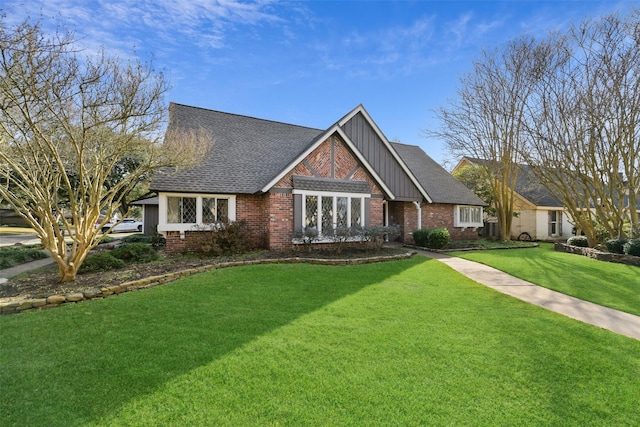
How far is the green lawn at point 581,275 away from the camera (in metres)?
6.74

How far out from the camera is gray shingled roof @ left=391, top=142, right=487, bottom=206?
1736cm

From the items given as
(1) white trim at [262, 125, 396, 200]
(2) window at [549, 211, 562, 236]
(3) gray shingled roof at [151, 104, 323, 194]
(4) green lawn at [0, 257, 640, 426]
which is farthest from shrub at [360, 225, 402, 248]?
(2) window at [549, 211, 562, 236]

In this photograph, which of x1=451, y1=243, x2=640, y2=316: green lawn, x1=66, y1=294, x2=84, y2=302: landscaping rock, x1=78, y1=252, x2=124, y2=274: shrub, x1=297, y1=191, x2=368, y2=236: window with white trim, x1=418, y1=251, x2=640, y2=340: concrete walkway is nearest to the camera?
x1=418, y1=251, x2=640, y2=340: concrete walkway

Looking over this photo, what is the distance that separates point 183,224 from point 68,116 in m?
5.08

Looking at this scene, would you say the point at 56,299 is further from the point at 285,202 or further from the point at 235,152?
the point at 235,152

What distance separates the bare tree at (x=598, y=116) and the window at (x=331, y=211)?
9268 mm

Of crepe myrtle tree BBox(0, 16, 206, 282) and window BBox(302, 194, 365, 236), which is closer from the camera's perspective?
crepe myrtle tree BBox(0, 16, 206, 282)

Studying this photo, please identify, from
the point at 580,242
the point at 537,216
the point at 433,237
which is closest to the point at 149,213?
the point at 433,237

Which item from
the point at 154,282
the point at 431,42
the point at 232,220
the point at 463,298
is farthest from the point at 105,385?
the point at 431,42

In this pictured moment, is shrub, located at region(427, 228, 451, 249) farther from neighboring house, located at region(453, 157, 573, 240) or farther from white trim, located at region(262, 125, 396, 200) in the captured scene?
neighboring house, located at region(453, 157, 573, 240)

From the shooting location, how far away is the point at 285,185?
11.6m

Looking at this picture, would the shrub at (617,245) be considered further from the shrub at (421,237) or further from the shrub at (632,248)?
the shrub at (421,237)

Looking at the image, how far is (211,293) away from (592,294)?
8.62 m

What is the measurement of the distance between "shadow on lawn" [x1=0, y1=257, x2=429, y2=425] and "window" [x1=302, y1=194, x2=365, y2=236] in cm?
465
